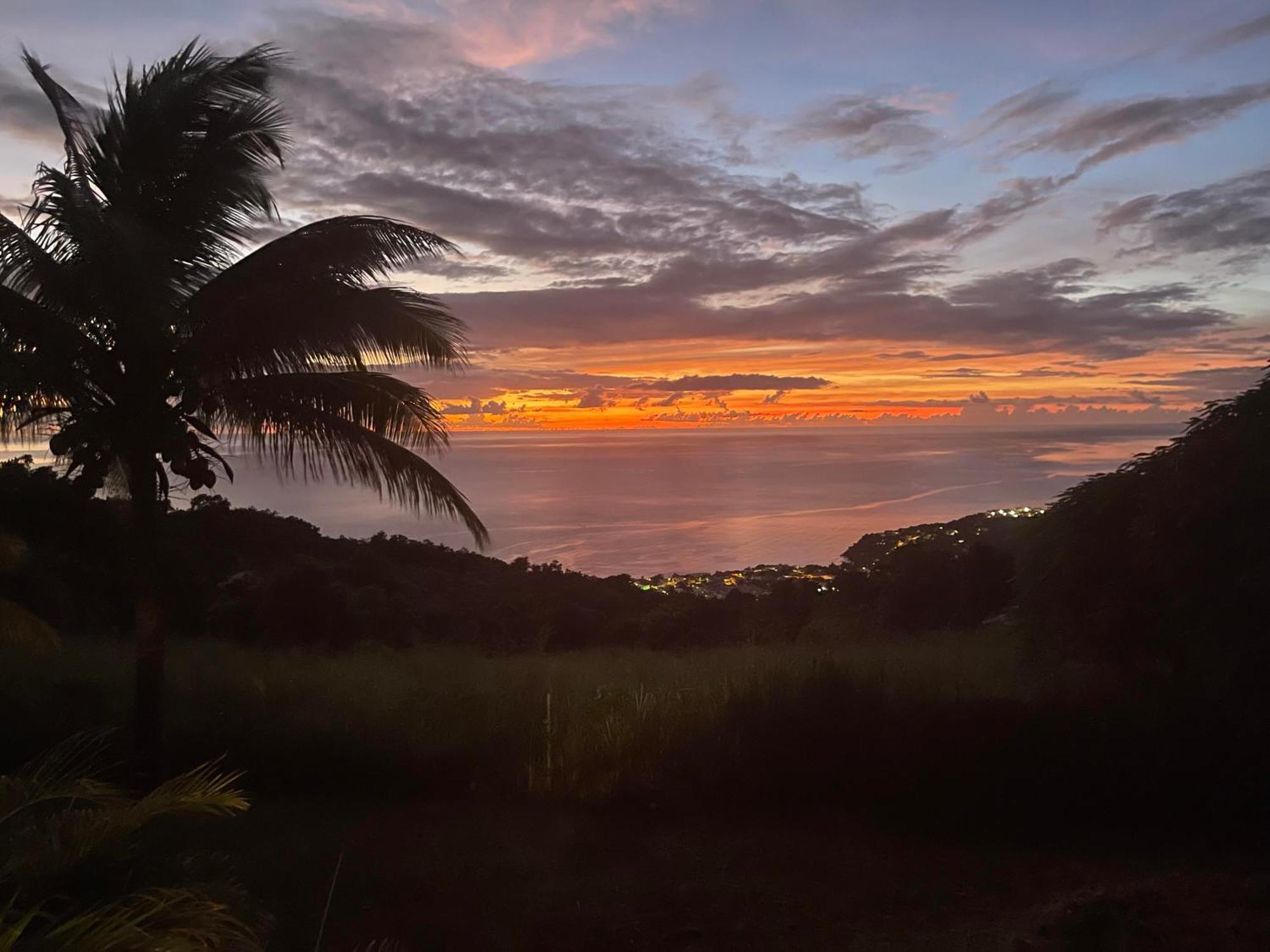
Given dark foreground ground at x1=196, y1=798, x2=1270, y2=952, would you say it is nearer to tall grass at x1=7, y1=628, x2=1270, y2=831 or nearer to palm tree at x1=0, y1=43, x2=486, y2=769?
tall grass at x1=7, y1=628, x2=1270, y2=831

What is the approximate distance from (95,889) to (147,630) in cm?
504

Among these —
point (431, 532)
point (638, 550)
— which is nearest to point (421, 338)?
point (638, 550)

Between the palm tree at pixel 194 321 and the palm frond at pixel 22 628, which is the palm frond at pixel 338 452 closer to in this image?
the palm tree at pixel 194 321

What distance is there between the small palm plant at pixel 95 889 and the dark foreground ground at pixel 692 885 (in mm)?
1731

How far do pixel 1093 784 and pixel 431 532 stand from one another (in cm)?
5686

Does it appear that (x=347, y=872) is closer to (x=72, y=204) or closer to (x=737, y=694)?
(x=737, y=694)

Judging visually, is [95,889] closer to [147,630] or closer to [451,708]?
[147,630]

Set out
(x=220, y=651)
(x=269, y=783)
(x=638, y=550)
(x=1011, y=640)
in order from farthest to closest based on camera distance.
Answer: (x=638, y=550) < (x=220, y=651) < (x=1011, y=640) < (x=269, y=783)

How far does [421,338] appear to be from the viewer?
24.3 ft

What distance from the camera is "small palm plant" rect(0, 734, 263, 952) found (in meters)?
2.22

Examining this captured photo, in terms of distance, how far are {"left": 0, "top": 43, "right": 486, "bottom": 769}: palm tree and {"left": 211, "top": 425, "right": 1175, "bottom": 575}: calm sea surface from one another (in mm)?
774

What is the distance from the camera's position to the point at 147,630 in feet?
23.2

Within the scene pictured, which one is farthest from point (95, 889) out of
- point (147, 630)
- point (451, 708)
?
point (451, 708)

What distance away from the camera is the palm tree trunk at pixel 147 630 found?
695cm
